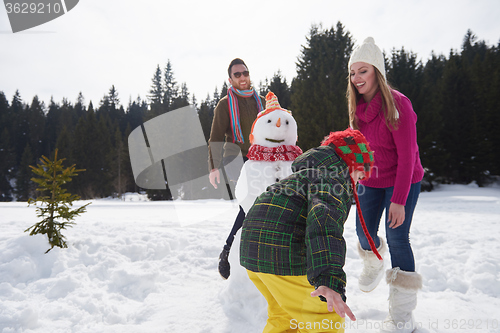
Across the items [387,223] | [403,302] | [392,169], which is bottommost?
[403,302]

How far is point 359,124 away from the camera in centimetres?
226

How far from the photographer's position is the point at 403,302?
195 cm

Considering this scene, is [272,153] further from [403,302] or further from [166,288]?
[166,288]

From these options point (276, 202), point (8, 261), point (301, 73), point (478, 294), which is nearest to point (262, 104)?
point (276, 202)

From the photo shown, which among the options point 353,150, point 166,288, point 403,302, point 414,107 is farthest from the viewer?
point 414,107

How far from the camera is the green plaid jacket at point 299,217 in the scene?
44.3 inches

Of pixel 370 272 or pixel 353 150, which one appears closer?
pixel 353 150

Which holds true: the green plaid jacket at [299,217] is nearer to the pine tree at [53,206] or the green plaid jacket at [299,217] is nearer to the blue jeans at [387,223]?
the blue jeans at [387,223]

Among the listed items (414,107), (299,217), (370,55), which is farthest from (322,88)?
(299,217)

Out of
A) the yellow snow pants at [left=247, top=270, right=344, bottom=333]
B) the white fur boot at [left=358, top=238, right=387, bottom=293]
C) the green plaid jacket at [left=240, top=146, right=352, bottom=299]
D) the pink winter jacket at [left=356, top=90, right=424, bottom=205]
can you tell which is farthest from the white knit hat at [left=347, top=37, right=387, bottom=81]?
the yellow snow pants at [left=247, top=270, right=344, bottom=333]

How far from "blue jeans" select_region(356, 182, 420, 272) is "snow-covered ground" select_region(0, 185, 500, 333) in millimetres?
507

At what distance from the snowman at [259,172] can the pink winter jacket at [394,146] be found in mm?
627

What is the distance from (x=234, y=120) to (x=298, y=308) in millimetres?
1942

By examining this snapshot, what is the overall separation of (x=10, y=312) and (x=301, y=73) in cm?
1473
